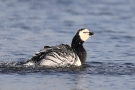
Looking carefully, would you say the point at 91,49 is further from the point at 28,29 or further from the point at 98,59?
the point at 28,29

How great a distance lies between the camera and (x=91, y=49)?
18984 millimetres

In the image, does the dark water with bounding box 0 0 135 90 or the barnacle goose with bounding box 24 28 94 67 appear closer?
the dark water with bounding box 0 0 135 90

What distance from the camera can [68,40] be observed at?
19.9 metres

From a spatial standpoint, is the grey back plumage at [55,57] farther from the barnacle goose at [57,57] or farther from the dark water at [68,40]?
the dark water at [68,40]

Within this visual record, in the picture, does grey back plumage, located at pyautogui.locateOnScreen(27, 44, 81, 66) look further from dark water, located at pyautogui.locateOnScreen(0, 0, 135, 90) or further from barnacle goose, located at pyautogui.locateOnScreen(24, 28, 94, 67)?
dark water, located at pyautogui.locateOnScreen(0, 0, 135, 90)

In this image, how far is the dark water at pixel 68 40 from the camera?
14133mm

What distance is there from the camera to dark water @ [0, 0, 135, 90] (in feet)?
46.4

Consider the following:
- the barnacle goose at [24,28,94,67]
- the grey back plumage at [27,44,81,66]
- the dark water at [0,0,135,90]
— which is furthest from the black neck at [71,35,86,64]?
the grey back plumage at [27,44,81,66]

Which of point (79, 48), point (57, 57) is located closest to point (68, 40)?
point (79, 48)

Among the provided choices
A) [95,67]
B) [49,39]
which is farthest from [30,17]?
[95,67]

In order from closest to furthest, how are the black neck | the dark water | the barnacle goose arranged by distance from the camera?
1. the dark water
2. the barnacle goose
3. the black neck

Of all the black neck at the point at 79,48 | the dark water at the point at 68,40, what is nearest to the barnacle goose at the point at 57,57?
the black neck at the point at 79,48

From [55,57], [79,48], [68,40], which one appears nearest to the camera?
[55,57]

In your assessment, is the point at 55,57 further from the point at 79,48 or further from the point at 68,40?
the point at 68,40
